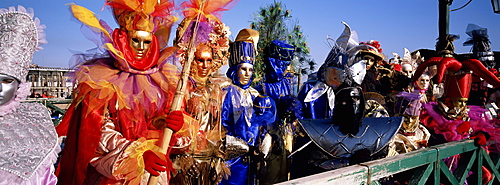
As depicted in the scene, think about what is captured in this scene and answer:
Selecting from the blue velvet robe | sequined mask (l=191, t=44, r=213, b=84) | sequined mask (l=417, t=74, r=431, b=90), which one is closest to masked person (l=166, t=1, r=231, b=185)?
sequined mask (l=191, t=44, r=213, b=84)

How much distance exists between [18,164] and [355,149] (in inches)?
96.9

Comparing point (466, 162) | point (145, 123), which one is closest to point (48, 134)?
point (145, 123)

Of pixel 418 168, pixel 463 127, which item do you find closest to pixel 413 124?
pixel 463 127

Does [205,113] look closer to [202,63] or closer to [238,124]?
[238,124]

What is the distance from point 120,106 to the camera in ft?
7.41

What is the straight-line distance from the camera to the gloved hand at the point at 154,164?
76.0 inches

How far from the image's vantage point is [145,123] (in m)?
2.40

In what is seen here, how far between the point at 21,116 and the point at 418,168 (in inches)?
103

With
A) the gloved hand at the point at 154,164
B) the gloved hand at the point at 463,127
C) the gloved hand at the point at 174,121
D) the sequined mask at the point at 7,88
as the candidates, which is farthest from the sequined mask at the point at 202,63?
the gloved hand at the point at 463,127

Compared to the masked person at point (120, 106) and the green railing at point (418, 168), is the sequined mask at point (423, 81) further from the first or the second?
→ the masked person at point (120, 106)

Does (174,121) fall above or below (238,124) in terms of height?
above

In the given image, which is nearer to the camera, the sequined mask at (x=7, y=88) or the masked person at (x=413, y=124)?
the sequined mask at (x=7, y=88)

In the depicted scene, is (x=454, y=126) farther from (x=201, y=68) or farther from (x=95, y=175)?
(x=95, y=175)

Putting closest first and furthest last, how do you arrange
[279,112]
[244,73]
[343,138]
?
[343,138] < [244,73] < [279,112]
